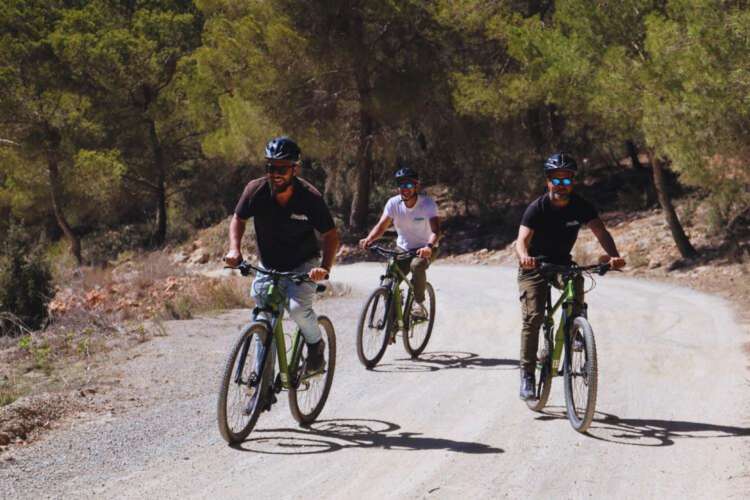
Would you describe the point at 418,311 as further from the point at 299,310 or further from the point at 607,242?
the point at 299,310

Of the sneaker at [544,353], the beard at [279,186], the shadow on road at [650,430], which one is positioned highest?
the beard at [279,186]

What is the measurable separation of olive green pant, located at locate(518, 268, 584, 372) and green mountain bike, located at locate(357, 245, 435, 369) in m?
2.41

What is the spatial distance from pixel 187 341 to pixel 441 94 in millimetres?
Answer: 18586

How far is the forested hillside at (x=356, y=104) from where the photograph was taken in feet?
51.6

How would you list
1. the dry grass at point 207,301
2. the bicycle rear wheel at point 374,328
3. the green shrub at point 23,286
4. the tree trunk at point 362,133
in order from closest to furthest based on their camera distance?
the bicycle rear wheel at point 374,328
the dry grass at point 207,301
the green shrub at point 23,286
the tree trunk at point 362,133

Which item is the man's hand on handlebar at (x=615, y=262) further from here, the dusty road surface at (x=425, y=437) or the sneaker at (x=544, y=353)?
the dusty road surface at (x=425, y=437)

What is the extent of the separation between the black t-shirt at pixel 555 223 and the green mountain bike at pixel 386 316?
261cm

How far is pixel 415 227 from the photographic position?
29.6 ft

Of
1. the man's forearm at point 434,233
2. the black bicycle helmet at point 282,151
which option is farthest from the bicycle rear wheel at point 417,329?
the black bicycle helmet at point 282,151

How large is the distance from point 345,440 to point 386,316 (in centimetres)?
296

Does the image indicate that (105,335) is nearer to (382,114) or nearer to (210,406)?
(210,406)

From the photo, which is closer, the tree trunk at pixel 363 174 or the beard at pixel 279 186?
the beard at pixel 279 186

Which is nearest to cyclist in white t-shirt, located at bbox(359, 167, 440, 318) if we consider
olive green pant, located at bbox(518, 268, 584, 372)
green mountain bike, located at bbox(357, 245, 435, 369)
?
green mountain bike, located at bbox(357, 245, 435, 369)

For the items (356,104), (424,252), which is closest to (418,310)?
(424,252)
